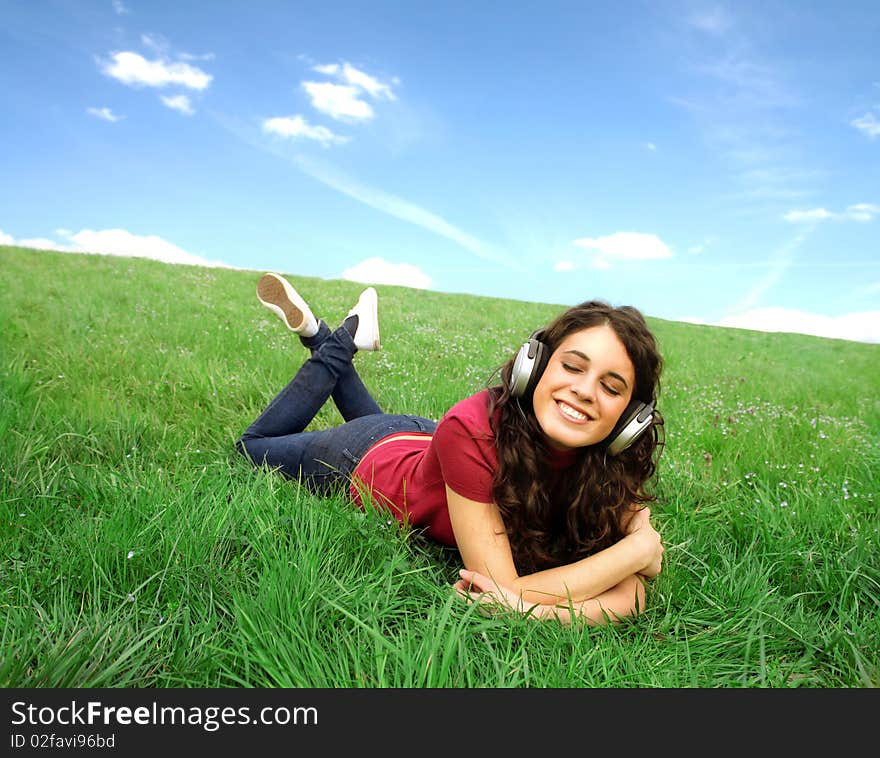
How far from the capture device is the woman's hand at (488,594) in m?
2.68

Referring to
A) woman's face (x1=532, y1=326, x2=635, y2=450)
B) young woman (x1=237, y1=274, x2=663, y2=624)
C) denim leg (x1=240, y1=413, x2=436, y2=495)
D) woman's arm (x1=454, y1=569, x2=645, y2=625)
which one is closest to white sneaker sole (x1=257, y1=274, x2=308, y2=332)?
denim leg (x1=240, y1=413, x2=436, y2=495)

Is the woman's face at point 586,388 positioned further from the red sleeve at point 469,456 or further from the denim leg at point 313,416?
the denim leg at point 313,416

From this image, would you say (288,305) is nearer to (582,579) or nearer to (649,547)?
(582,579)

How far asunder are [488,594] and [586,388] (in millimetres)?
1025

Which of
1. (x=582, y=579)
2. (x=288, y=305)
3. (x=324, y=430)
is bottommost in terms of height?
(x=582, y=579)

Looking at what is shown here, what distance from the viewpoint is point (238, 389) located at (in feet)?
19.7

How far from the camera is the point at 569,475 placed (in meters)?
3.24

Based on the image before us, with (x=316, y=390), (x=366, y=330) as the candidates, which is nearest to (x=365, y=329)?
(x=366, y=330)

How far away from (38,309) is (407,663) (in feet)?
32.2

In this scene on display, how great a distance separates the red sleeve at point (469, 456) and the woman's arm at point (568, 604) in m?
0.40

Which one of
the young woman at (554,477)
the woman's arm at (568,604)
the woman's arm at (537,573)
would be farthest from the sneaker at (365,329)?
the woman's arm at (568,604)
